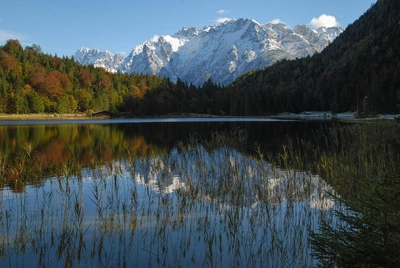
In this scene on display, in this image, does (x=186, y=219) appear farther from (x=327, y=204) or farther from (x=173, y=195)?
(x=327, y=204)

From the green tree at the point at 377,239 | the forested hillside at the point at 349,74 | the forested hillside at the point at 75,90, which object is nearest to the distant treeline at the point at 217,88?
the forested hillside at the point at 75,90

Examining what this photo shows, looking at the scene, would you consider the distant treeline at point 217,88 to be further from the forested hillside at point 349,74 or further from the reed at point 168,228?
the reed at point 168,228

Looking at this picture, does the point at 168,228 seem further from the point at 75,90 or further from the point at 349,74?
the point at 75,90

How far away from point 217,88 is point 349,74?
220 ft

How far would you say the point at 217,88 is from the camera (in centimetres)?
17675

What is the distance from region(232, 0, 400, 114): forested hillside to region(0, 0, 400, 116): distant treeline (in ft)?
1.21

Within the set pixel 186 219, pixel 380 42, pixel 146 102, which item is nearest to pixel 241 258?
pixel 186 219

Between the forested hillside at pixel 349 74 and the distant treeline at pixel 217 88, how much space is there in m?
0.37

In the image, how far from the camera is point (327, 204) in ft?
40.4

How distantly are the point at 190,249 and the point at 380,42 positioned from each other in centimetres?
16300

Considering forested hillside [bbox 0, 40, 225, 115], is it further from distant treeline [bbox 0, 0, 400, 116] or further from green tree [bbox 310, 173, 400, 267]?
green tree [bbox 310, 173, 400, 267]

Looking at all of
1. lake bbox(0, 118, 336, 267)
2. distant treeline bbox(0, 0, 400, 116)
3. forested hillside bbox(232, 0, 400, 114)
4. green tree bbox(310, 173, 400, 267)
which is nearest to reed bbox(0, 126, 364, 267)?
lake bbox(0, 118, 336, 267)

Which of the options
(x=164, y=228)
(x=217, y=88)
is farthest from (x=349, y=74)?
(x=164, y=228)

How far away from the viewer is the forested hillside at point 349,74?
114 meters
